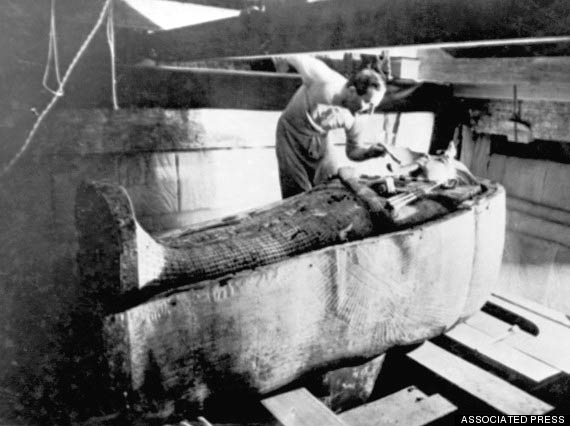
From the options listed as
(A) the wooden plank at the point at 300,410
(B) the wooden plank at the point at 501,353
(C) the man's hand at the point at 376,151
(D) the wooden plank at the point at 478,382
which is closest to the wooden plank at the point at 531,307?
(B) the wooden plank at the point at 501,353

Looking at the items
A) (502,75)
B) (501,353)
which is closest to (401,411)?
(501,353)

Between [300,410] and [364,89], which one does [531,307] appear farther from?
[300,410]

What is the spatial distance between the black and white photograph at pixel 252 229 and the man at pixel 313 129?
0.6 inches

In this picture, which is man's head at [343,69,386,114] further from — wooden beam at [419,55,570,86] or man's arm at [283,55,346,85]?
wooden beam at [419,55,570,86]

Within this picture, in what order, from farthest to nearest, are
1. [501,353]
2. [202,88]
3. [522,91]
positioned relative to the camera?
1. [522,91]
2. [202,88]
3. [501,353]

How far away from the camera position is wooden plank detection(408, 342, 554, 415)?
2.50 metres

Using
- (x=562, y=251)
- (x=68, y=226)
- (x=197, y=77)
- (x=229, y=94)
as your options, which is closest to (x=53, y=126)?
(x=68, y=226)

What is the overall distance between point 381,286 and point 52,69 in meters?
2.85

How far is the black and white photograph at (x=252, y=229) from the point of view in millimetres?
1931

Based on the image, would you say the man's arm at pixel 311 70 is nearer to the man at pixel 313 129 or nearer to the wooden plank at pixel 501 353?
the man at pixel 313 129

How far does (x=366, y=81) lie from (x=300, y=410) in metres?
2.19

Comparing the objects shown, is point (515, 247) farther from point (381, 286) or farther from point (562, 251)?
point (381, 286)

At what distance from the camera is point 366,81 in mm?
3205

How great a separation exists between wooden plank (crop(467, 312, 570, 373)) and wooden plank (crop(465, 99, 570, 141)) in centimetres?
292
